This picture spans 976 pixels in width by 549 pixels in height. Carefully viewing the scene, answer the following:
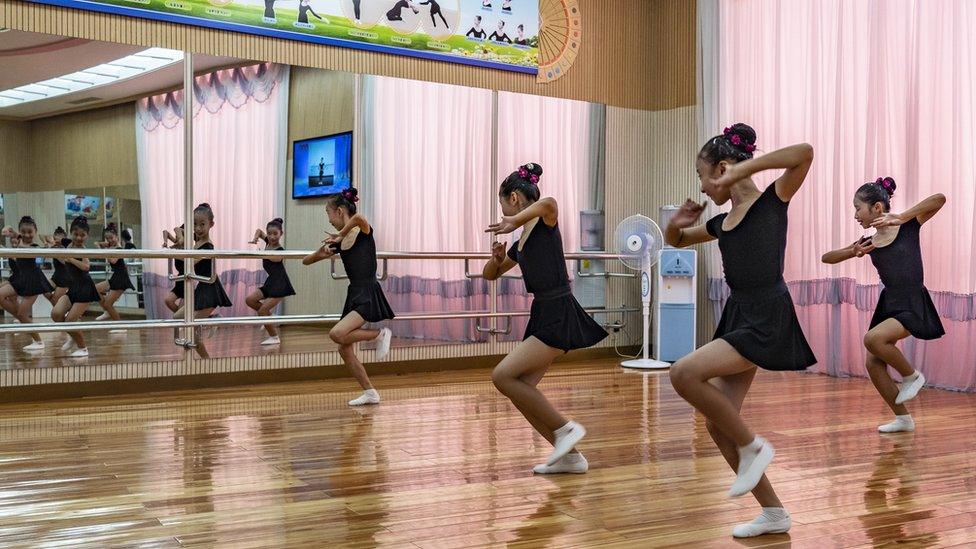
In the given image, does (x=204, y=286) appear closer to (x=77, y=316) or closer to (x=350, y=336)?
(x=77, y=316)

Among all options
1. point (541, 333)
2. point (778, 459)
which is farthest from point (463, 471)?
point (778, 459)

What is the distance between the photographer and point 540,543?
3039 mm

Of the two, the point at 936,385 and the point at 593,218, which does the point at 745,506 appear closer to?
the point at 936,385

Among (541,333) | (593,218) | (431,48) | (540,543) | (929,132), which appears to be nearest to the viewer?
(540,543)

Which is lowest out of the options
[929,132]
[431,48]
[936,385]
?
[936,385]

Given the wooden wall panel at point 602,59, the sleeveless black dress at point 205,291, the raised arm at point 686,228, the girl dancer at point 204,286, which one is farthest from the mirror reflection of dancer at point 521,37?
the raised arm at point 686,228

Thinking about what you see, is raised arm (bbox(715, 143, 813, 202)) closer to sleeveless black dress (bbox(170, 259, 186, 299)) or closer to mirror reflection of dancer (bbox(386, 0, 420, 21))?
sleeveless black dress (bbox(170, 259, 186, 299))

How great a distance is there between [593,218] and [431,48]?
219 centimetres

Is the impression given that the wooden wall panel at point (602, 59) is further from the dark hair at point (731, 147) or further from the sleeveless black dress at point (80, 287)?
the dark hair at point (731, 147)

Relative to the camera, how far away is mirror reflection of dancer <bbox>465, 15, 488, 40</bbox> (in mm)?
8120

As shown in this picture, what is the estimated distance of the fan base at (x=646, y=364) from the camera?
8117mm

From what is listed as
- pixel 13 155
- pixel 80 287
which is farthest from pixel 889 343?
pixel 13 155

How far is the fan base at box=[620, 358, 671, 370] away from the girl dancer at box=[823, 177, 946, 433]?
2951 mm

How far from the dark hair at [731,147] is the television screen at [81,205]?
15.3 ft
